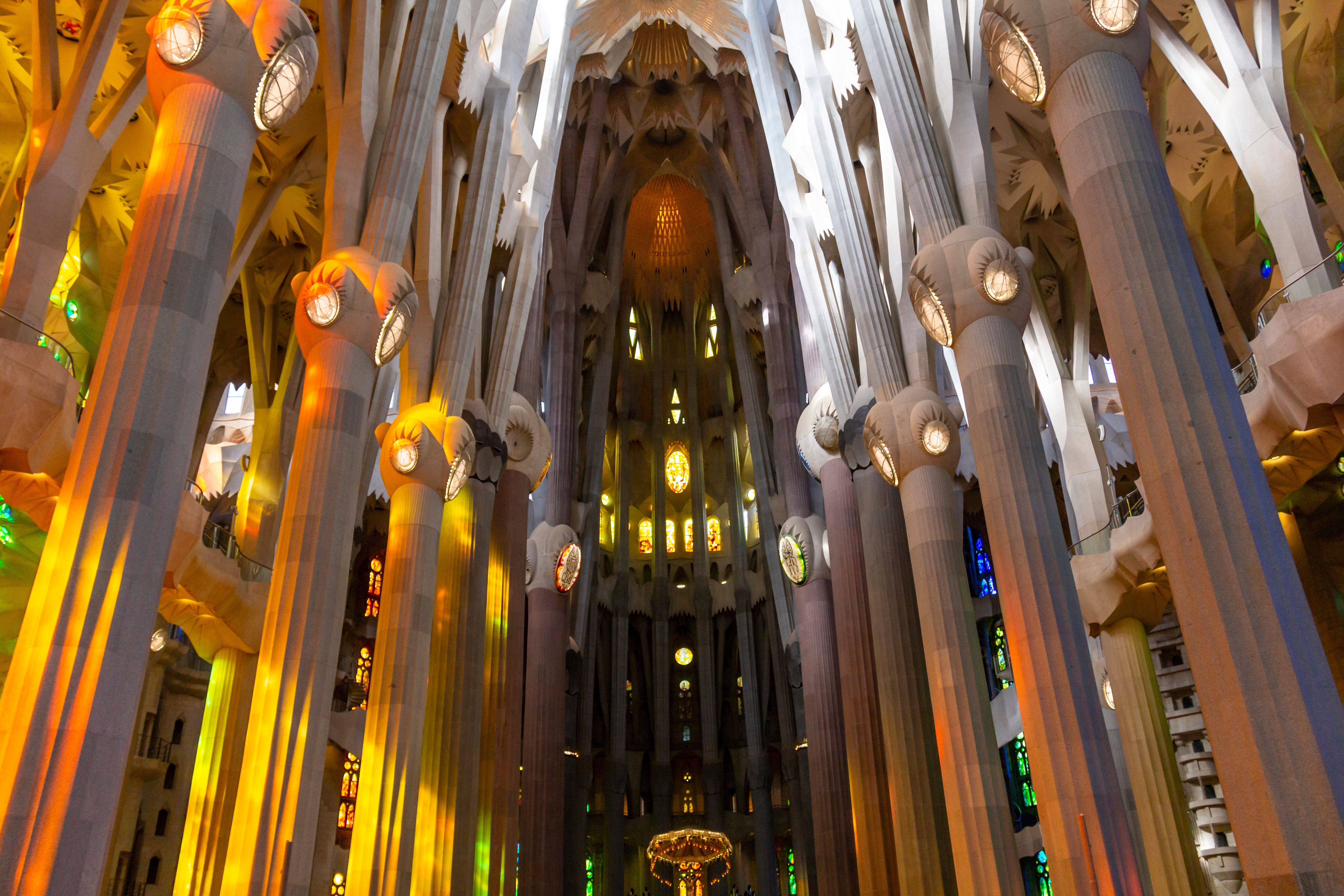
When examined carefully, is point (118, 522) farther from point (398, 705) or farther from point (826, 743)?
point (826, 743)

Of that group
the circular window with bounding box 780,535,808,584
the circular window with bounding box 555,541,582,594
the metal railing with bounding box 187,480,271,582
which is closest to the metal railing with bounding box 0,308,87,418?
the metal railing with bounding box 187,480,271,582

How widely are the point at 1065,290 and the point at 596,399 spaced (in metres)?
15.8

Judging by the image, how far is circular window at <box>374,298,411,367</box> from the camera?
1145cm

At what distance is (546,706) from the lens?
21.9m

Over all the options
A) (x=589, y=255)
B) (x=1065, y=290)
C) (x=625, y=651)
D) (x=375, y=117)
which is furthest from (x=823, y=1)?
(x=625, y=651)

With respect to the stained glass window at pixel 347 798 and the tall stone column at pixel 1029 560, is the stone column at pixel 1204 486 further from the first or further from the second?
the stained glass window at pixel 347 798

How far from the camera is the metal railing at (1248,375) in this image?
38.3 ft

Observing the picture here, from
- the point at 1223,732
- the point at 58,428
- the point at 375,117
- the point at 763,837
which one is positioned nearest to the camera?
the point at 1223,732

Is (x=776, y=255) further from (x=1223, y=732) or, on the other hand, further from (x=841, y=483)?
(x=1223, y=732)

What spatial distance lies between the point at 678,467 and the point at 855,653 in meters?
17.6

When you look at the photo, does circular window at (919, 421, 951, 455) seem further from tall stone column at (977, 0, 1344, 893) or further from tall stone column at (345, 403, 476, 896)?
tall stone column at (345, 403, 476, 896)

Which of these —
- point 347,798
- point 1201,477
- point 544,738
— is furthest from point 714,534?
point 1201,477

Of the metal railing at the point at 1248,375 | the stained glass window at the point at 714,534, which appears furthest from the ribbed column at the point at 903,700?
the stained glass window at the point at 714,534

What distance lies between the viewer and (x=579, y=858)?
25312mm
